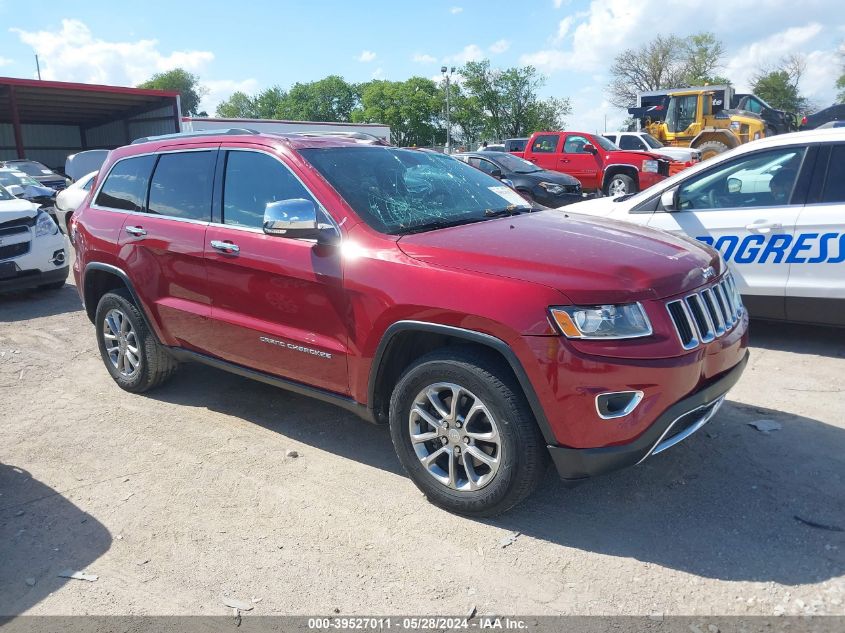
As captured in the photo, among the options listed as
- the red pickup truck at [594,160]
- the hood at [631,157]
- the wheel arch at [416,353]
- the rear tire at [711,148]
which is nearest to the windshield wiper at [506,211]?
the wheel arch at [416,353]

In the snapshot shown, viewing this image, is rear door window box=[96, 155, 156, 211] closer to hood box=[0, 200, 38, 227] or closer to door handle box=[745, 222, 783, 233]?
hood box=[0, 200, 38, 227]

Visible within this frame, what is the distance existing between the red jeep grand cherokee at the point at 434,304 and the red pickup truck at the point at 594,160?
12.6 m

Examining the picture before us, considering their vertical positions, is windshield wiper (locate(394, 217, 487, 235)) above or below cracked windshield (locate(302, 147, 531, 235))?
below

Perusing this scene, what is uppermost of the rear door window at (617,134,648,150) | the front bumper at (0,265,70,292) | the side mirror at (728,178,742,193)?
the rear door window at (617,134,648,150)

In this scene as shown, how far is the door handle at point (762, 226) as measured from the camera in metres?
5.54

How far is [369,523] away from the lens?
3.33m

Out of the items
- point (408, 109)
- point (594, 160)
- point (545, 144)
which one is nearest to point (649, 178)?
point (594, 160)

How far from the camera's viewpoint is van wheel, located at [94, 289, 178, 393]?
489 cm

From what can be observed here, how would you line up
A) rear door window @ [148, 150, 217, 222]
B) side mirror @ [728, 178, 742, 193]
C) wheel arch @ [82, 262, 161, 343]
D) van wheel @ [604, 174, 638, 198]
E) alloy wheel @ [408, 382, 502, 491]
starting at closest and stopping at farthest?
1. alloy wheel @ [408, 382, 502, 491]
2. rear door window @ [148, 150, 217, 222]
3. wheel arch @ [82, 262, 161, 343]
4. side mirror @ [728, 178, 742, 193]
5. van wheel @ [604, 174, 638, 198]

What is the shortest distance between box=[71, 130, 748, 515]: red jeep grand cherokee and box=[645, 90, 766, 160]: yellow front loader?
16.4 m

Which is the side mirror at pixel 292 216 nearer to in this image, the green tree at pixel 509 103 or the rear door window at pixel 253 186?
the rear door window at pixel 253 186

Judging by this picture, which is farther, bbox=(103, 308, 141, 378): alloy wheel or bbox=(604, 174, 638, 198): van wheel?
bbox=(604, 174, 638, 198): van wheel

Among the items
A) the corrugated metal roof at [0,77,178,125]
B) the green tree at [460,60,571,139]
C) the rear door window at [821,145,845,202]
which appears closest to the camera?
the rear door window at [821,145,845,202]

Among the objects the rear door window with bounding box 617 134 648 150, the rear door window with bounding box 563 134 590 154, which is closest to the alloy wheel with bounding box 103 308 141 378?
the rear door window with bounding box 563 134 590 154
